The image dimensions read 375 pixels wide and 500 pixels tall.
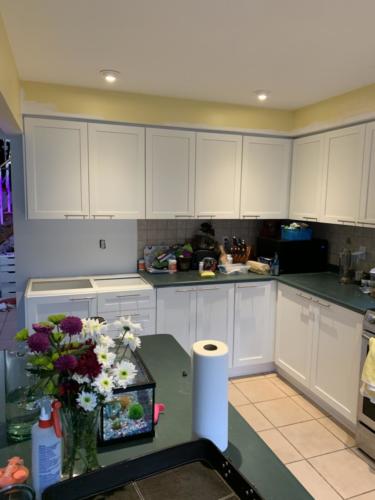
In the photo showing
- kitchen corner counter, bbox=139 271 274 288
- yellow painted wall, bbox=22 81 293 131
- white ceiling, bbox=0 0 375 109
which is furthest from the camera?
kitchen corner counter, bbox=139 271 274 288

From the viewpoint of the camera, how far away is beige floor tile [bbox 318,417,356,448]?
261cm

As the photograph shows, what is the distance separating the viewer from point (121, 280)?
3.40 m

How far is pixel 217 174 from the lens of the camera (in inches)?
136

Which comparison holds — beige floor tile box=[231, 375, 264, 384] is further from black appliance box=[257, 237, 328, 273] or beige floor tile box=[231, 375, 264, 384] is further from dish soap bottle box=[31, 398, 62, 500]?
dish soap bottle box=[31, 398, 62, 500]

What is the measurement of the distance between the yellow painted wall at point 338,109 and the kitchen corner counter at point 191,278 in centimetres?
147

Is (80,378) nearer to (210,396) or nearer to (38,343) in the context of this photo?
(38,343)

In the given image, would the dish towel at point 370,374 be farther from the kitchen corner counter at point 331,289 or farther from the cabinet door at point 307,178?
the cabinet door at point 307,178

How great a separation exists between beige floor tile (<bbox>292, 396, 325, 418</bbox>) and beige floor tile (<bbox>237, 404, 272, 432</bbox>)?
0.39 m

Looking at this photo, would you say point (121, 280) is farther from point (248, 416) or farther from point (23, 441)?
point (23, 441)

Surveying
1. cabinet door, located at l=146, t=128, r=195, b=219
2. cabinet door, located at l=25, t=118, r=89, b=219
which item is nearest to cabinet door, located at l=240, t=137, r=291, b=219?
cabinet door, located at l=146, t=128, r=195, b=219

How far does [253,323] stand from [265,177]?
1.40 metres

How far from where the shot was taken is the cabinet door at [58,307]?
9.12 ft

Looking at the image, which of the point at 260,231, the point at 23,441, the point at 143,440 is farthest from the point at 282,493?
the point at 260,231

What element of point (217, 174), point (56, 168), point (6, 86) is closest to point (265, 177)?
point (217, 174)
